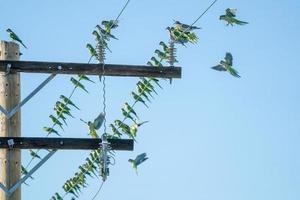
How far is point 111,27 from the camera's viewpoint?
310 inches

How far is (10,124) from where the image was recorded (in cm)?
738

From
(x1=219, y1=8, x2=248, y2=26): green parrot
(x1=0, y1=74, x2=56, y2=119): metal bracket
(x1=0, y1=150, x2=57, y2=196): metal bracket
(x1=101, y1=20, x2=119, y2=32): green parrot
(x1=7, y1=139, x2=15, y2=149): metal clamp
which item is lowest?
(x1=0, y1=150, x2=57, y2=196): metal bracket

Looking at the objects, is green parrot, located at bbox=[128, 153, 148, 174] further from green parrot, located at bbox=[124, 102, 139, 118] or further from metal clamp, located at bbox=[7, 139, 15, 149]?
metal clamp, located at bbox=[7, 139, 15, 149]

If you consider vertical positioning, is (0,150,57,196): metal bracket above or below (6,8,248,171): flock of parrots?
below

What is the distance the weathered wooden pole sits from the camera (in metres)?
7.29

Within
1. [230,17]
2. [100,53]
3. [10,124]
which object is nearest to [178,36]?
[230,17]

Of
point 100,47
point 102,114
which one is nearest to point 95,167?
point 102,114

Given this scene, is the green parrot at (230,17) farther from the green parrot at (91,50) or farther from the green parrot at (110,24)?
the green parrot at (91,50)

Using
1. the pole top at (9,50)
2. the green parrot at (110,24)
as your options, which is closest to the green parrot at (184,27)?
the green parrot at (110,24)

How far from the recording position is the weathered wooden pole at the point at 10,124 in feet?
A: 23.9

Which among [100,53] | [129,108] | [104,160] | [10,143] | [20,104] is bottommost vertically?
[104,160]

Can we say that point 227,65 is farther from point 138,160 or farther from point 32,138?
point 32,138

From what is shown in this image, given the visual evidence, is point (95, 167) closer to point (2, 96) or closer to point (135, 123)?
point (135, 123)

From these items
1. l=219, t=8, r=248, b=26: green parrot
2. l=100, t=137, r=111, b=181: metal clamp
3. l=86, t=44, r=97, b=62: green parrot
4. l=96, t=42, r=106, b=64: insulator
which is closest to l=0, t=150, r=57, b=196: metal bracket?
l=100, t=137, r=111, b=181: metal clamp
